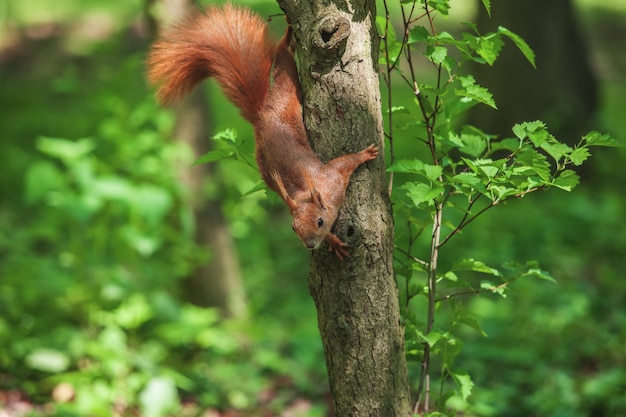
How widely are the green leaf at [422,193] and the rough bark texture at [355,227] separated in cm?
8

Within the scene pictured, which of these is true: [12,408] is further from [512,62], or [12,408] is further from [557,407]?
[512,62]

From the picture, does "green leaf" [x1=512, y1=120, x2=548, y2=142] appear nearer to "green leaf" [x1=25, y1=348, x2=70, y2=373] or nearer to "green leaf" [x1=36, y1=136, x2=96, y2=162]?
"green leaf" [x1=36, y1=136, x2=96, y2=162]

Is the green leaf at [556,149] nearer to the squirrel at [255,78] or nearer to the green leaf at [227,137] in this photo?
the squirrel at [255,78]

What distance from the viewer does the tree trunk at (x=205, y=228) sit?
181 inches

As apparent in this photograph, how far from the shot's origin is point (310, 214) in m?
1.93

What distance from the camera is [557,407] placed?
11.5ft

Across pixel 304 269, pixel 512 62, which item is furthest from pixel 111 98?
pixel 512 62

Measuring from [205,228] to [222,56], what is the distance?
8.83 ft

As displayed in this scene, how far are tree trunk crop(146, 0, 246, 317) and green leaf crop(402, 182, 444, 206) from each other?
2893 mm

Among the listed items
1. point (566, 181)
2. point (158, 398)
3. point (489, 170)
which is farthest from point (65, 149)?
point (566, 181)

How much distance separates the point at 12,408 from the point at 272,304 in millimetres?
2057

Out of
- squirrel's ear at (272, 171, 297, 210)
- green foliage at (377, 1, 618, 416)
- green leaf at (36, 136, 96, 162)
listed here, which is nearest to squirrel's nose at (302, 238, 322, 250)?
squirrel's ear at (272, 171, 297, 210)

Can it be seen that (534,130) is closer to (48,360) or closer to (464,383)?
(464,383)

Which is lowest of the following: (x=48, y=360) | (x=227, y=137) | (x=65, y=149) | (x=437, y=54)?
(x=48, y=360)
